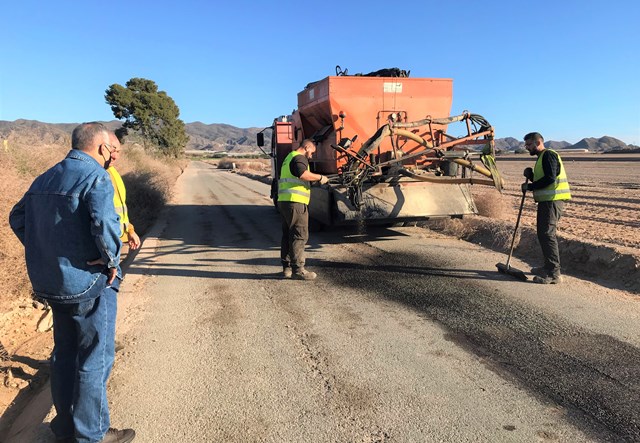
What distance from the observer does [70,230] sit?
2457 millimetres

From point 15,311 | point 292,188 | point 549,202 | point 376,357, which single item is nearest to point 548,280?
point 549,202

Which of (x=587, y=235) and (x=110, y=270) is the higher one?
(x=110, y=270)

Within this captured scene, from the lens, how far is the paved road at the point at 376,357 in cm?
289

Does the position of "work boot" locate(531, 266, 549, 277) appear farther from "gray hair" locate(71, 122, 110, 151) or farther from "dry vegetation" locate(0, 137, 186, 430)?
"dry vegetation" locate(0, 137, 186, 430)

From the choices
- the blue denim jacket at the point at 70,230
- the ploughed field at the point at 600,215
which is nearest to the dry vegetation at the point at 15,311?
the blue denim jacket at the point at 70,230

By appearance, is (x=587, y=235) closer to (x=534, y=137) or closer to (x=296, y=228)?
(x=534, y=137)

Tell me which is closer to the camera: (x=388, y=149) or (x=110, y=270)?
(x=110, y=270)

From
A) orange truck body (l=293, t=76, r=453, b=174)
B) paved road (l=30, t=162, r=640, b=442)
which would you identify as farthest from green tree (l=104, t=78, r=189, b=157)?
paved road (l=30, t=162, r=640, b=442)

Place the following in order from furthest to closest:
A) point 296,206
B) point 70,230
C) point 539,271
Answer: point 296,206, point 539,271, point 70,230

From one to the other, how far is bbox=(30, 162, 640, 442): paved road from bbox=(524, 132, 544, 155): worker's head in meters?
1.75

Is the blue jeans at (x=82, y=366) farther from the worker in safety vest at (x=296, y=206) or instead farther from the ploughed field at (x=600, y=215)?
the ploughed field at (x=600, y=215)

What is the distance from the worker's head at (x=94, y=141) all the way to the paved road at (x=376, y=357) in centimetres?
178

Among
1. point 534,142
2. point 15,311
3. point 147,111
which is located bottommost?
point 15,311

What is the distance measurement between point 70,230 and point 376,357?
2.54 meters
